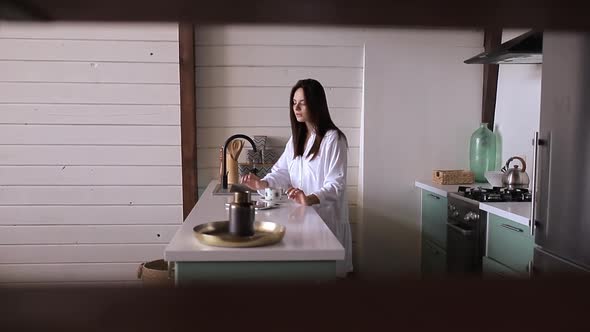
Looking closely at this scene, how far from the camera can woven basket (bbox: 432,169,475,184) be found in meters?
3.93

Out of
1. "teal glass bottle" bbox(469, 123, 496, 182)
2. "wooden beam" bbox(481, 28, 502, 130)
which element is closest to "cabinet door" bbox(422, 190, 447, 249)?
"teal glass bottle" bbox(469, 123, 496, 182)

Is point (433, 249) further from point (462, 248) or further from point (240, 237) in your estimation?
point (240, 237)

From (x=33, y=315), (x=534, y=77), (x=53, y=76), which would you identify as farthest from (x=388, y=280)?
(x=53, y=76)

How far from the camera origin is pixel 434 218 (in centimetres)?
388

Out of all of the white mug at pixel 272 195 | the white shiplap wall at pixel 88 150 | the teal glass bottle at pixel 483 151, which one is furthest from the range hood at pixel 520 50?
the white shiplap wall at pixel 88 150

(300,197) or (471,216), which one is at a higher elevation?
(300,197)

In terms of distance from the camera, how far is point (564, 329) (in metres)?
0.22

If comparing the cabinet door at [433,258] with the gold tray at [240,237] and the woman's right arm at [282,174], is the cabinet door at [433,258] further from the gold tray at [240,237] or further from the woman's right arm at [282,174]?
the gold tray at [240,237]

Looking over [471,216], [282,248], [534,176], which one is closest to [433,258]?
[471,216]

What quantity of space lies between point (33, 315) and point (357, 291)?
0.13 m

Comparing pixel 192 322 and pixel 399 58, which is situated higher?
pixel 399 58

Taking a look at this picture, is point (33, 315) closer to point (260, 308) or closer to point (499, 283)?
point (260, 308)

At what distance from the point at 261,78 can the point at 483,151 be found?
1.84 metres

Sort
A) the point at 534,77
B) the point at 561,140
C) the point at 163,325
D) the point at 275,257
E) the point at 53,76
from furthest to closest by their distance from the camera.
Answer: the point at 53,76, the point at 534,77, the point at 561,140, the point at 275,257, the point at 163,325
